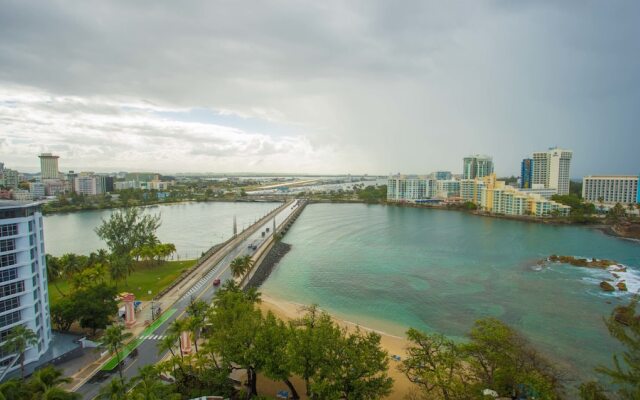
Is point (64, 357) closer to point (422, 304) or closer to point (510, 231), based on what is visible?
point (422, 304)

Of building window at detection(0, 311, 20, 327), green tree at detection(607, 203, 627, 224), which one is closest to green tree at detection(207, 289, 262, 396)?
building window at detection(0, 311, 20, 327)

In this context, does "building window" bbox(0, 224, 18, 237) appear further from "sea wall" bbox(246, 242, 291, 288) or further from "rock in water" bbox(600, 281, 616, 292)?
"rock in water" bbox(600, 281, 616, 292)

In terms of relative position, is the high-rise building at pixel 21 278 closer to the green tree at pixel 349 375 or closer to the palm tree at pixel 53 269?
the green tree at pixel 349 375

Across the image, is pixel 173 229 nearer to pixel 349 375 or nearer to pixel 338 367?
pixel 338 367

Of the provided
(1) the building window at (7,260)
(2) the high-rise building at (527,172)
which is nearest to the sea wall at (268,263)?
(1) the building window at (7,260)

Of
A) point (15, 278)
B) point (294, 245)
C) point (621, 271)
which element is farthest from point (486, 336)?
point (294, 245)
